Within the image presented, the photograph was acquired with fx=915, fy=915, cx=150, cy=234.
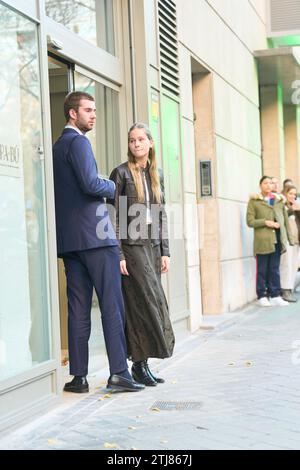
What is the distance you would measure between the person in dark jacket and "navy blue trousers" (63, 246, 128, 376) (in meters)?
0.27

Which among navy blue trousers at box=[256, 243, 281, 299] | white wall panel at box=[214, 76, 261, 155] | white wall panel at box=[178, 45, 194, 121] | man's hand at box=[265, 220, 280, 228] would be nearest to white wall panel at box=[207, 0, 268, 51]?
white wall panel at box=[214, 76, 261, 155]

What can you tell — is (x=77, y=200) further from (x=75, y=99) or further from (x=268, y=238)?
(x=268, y=238)

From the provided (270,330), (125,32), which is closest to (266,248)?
(270,330)

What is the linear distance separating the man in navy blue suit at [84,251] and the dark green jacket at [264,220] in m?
7.00

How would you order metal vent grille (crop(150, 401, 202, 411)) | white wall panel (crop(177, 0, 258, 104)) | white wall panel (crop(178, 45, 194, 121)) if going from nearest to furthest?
metal vent grille (crop(150, 401, 202, 411)), white wall panel (crop(178, 45, 194, 121)), white wall panel (crop(177, 0, 258, 104))

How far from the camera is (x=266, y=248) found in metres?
13.3

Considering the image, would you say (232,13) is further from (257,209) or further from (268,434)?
(268,434)

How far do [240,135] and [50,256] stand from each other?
8.58 metres

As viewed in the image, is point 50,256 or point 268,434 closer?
point 268,434

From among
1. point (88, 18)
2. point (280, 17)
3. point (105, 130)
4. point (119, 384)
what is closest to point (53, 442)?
point (119, 384)

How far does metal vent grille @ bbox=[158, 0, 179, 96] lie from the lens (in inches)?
378

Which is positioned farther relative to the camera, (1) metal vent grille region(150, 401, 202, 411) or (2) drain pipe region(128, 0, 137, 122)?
(2) drain pipe region(128, 0, 137, 122)

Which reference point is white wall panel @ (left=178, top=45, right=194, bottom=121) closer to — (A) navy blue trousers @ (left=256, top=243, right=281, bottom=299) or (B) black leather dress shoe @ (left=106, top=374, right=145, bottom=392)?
(A) navy blue trousers @ (left=256, top=243, right=281, bottom=299)

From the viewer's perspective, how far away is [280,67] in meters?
16.4
